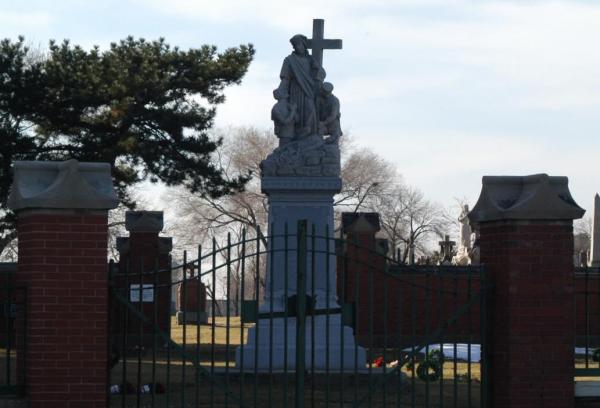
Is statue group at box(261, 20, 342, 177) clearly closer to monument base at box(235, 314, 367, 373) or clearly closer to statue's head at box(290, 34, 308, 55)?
statue's head at box(290, 34, 308, 55)

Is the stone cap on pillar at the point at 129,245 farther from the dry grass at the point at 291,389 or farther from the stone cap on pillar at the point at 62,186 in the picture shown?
the stone cap on pillar at the point at 62,186

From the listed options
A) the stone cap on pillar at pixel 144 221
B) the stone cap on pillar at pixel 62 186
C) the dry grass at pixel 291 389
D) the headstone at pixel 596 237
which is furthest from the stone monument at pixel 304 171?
the headstone at pixel 596 237

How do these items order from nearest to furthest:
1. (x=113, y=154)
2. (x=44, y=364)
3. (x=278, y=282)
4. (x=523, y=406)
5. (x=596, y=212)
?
(x=44, y=364) → (x=523, y=406) → (x=278, y=282) → (x=113, y=154) → (x=596, y=212)

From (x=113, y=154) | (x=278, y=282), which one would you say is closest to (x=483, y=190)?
(x=278, y=282)

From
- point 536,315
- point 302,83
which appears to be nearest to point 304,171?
point 302,83

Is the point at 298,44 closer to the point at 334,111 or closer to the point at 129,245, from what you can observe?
the point at 334,111

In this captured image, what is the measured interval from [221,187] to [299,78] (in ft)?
40.0

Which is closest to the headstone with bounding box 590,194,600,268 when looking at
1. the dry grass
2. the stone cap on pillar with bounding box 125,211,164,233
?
the stone cap on pillar with bounding box 125,211,164,233

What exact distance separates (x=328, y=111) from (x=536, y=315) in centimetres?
889

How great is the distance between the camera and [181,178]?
31250 millimetres

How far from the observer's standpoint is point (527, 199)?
1156 cm

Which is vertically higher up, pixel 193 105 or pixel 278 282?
pixel 193 105

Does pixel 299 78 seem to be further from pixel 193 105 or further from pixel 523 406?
pixel 193 105

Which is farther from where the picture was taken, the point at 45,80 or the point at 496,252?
the point at 45,80
